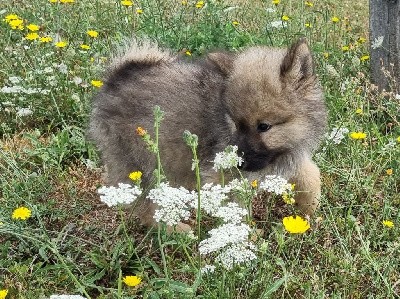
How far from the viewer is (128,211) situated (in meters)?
3.66

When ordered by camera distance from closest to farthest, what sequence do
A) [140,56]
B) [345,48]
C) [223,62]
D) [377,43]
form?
[223,62]
[140,56]
[377,43]
[345,48]

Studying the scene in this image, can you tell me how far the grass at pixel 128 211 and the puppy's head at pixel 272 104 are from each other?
1.13 feet

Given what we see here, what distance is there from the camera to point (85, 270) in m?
3.06

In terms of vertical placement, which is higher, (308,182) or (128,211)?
(308,182)

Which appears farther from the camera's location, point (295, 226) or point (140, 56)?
point (140, 56)

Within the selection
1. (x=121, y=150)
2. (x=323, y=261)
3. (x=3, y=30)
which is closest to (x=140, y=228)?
(x=121, y=150)

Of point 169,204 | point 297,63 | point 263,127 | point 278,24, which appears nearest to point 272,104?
point 263,127

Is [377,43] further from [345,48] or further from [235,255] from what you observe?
[235,255]

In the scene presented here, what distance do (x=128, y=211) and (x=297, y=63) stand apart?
4.21ft

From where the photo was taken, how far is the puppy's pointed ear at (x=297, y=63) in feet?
9.97

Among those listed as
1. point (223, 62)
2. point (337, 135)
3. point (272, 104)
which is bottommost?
point (337, 135)

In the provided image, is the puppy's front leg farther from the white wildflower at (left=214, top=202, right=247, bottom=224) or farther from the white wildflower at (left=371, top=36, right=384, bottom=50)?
the white wildflower at (left=214, top=202, right=247, bottom=224)

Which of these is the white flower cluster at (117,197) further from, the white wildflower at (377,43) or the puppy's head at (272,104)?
the white wildflower at (377,43)

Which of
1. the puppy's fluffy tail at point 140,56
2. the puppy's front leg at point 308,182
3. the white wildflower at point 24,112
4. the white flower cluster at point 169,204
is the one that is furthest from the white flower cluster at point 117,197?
the white wildflower at point 24,112
